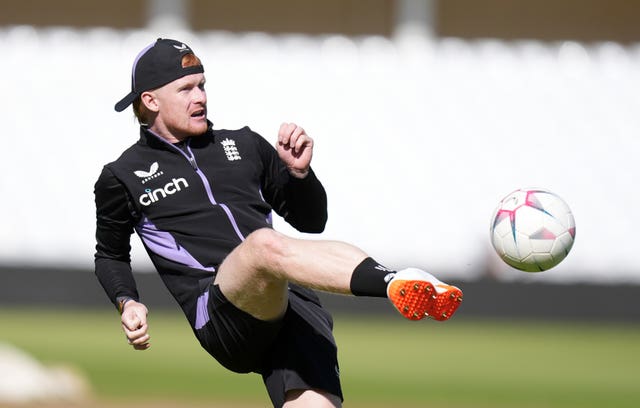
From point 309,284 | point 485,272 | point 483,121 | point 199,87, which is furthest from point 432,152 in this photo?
point 309,284

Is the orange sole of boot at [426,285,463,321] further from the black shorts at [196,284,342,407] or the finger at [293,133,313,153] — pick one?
the finger at [293,133,313,153]

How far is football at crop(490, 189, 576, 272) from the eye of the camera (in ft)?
19.3

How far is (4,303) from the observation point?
17.6m

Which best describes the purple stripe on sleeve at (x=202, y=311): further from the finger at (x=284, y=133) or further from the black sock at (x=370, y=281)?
the black sock at (x=370, y=281)

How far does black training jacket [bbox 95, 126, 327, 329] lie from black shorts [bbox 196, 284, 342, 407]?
0.14m

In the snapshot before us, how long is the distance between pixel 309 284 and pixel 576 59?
15.0 meters

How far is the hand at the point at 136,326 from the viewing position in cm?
570

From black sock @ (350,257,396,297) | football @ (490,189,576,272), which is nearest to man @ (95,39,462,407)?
black sock @ (350,257,396,297)

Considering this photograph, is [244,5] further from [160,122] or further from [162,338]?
[160,122]

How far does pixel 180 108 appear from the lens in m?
6.19

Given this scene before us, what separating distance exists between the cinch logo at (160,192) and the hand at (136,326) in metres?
0.53

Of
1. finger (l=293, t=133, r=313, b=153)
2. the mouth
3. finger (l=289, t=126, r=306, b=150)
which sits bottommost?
finger (l=293, t=133, r=313, b=153)

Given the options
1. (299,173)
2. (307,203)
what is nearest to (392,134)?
(307,203)

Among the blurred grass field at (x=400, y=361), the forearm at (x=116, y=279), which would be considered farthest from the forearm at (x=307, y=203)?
the blurred grass field at (x=400, y=361)
